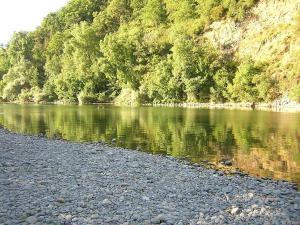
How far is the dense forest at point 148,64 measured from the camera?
248 feet

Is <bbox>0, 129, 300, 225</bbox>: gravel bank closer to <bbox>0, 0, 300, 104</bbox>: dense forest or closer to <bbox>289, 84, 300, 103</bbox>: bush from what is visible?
<bbox>289, 84, 300, 103</bbox>: bush

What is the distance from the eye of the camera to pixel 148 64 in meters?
100

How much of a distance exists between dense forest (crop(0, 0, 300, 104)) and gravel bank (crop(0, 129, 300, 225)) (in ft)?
166

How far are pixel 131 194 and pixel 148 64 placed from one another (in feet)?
286

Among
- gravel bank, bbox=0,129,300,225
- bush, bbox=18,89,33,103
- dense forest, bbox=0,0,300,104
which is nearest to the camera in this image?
gravel bank, bbox=0,129,300,225

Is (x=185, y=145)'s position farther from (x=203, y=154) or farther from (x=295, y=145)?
(x=295, y=145)

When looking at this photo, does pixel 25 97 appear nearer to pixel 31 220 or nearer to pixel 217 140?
pixel 217 140

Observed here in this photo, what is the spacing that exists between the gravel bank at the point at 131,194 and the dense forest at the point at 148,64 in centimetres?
5063

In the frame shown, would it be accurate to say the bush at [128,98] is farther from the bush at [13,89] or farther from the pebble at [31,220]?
the pebble at [31,220]

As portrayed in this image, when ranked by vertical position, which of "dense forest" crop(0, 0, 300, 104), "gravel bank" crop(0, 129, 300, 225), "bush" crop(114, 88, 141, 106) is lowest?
"gravel bank" crop(0, 129, 300, 225)

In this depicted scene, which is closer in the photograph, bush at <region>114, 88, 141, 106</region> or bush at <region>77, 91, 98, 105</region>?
bush at <region>114, 88, 141, 106</region>

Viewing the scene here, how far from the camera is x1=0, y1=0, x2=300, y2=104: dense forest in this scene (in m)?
75.5

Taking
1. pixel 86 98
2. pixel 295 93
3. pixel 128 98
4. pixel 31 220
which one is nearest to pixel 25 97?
pixel 86 98

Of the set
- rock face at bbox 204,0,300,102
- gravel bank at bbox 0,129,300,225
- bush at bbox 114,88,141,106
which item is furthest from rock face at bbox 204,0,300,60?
gravel bank at bbox 0,129,300,225
